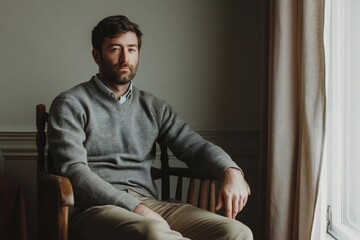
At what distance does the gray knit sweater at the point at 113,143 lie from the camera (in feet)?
5.89

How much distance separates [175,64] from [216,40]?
0.25 meters

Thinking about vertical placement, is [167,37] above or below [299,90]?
above

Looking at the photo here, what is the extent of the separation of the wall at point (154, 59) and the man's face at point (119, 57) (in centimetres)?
63

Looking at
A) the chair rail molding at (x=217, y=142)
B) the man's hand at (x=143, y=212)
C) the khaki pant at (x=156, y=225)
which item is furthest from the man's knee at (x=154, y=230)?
the chair rail molding at (x=217, y=142)

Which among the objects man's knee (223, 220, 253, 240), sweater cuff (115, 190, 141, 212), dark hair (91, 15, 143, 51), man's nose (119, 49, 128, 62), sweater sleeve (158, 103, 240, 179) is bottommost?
man's knee (223, 220, 253, 240)

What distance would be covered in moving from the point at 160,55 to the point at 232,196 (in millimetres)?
1120

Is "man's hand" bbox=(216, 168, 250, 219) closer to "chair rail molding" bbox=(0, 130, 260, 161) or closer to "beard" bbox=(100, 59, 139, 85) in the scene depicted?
"beard" bbox=(100, 59, 139, 85)

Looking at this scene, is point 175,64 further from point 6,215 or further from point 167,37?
point 6,215

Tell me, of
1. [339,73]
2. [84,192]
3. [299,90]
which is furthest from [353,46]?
[84,192]

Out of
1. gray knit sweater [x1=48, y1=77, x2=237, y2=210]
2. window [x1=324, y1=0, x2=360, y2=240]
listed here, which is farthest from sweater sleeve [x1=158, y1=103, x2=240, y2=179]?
window [x1=324, y1=0, x2=360, y2=240]

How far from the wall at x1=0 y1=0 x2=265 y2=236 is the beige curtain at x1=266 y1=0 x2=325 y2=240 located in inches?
22.5

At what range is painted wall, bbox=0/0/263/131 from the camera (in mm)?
2643

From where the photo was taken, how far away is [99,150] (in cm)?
201

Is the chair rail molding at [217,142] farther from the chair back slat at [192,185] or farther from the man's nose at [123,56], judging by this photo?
the man's nose at [123,56]
